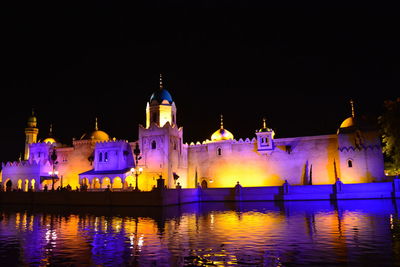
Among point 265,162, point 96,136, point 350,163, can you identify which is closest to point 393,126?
point 350,163

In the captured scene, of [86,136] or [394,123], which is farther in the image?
[86,136]

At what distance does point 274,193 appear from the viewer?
3089 centimetres

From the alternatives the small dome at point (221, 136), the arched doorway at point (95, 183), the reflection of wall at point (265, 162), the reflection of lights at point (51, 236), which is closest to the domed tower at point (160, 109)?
A: the reflection of wall at point (265, 162)

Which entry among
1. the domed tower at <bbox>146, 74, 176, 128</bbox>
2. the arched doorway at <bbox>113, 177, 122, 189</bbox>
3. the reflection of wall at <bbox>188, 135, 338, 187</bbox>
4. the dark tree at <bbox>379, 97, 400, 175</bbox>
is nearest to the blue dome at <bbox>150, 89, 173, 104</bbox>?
the domed tower at <bbox>146, 74, 176, 128</bbox>

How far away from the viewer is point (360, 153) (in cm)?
3450

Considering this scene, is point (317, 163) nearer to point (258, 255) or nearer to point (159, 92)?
point (159, 92)

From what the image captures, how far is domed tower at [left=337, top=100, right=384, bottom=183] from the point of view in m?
33.9

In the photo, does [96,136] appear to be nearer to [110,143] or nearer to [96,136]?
[96,136]

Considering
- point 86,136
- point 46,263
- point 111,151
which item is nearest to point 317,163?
point 111,151

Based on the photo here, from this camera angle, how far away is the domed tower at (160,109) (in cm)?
3884

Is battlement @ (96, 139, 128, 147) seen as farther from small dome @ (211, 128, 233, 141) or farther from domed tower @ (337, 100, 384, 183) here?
domed tower @ (337, 100, 384, 183)

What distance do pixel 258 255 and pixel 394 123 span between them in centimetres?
2200

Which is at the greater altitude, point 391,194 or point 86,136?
point 86,136

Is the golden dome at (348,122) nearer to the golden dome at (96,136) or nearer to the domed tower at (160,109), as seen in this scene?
the domed tower at (160,109)
